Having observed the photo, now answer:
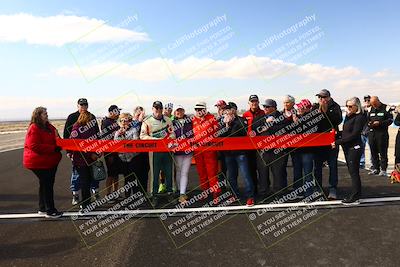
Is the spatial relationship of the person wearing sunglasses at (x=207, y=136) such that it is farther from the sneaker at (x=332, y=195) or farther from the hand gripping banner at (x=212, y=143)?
the sneaker at (x=332, y=195)

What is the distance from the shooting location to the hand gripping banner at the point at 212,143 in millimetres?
6449

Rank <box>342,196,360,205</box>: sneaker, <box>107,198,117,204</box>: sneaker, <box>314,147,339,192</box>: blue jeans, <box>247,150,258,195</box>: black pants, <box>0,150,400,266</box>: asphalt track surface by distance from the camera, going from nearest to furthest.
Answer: <box>0,150,400,266</box>: asphalt track surface, <box>342,196,360,205</box>: sneaker, <box>314,147,339,192</box>: blue jeans, <box>107,198,117,204</box>: sneaker, <box>247,150,258,195</box>: black pants

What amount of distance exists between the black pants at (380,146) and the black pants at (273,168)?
3.51 metres

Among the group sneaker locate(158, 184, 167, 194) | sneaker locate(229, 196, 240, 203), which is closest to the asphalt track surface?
sneaker locate(229, 196, 240, 203)

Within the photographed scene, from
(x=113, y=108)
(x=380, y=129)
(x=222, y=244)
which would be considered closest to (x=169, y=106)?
(x=113, y=108)

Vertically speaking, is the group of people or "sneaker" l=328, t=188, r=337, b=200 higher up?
the group of people

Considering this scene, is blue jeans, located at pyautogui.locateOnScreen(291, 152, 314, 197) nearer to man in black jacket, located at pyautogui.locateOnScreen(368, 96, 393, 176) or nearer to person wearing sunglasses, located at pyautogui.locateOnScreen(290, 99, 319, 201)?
person wearing sunglasses, located at pyautogui.locateOnScreen(290, 99, 319, 201)

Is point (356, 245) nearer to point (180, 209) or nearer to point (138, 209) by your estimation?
point (180, 209)

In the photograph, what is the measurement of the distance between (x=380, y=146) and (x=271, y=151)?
12.5 feet

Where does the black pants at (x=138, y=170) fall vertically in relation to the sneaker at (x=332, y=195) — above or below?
above

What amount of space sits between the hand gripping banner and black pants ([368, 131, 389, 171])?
10.6 ft

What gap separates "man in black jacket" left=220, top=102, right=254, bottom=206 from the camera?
253 inches

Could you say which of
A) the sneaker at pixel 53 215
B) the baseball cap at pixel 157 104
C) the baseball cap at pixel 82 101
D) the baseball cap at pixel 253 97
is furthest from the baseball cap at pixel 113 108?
the baseball cap at pixel 253 97

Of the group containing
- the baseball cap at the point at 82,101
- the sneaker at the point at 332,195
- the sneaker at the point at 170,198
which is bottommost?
the sneaker at the point at 332,195
